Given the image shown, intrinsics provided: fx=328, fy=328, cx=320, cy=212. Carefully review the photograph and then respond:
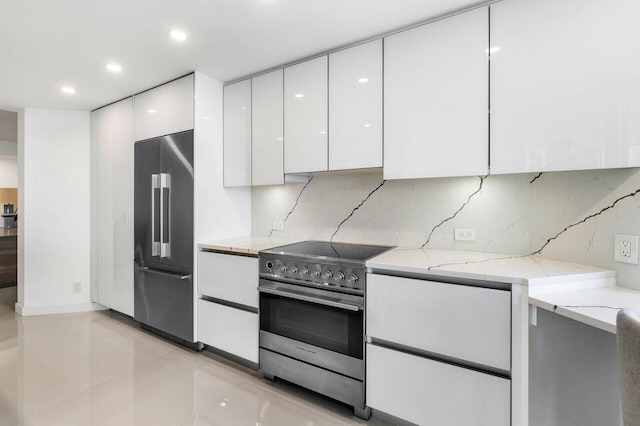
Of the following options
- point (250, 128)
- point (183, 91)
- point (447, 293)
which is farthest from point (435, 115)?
point (183, 91)

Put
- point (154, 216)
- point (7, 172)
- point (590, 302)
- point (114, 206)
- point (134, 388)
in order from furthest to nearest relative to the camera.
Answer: point (7, 172) < point (114, 206) < point (154, 216) < point (134, 388) < point (590, 302)

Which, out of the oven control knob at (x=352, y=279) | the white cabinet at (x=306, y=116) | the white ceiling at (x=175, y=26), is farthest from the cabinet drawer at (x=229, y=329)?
the white ceiling at (x=175, y=26)

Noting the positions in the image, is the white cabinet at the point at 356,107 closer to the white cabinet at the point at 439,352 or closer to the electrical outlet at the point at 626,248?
the white cabinet at the point at 439,352

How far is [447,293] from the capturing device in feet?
5.36

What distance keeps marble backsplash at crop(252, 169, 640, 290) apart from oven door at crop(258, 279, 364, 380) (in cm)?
74

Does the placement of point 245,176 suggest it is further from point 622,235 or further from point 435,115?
point 622,235

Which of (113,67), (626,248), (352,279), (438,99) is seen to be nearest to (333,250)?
(352,279)

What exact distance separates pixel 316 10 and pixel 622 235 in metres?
1.98

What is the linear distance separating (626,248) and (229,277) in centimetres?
240

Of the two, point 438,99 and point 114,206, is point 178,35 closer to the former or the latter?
point 438,99

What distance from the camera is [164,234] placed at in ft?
9.69

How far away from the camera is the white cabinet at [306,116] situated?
2.38m

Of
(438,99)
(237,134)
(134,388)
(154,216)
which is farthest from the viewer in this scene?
(154,216)

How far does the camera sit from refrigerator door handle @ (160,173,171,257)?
292 centimetres
